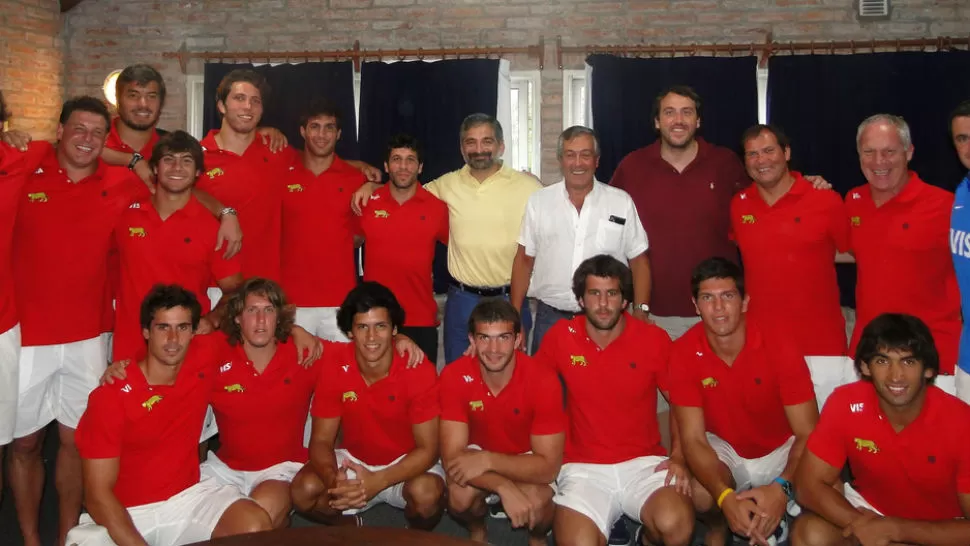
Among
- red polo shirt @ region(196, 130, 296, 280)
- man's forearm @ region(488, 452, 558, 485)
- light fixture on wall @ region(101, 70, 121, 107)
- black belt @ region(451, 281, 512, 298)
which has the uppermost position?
light fixture on wall @ region(101, 70, 121, 107)

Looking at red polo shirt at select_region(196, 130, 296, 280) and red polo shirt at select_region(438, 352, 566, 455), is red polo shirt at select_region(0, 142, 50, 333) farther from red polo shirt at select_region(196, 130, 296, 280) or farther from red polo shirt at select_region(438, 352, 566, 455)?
red polo shirt at select_region(438, 352, 566, 455)

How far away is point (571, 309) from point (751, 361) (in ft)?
3.17

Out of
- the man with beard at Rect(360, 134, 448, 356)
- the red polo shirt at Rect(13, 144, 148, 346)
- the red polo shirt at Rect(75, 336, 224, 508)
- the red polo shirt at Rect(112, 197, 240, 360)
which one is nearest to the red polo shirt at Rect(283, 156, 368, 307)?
the man with beard at Rect(360, 134, 448, 356)

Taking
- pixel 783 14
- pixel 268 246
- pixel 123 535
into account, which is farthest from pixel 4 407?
pixel 783 14

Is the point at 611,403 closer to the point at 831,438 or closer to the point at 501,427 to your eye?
the point at 501,427

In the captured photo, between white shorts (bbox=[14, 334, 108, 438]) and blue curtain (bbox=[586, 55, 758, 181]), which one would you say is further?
blue curtain (bbox=[586, 55, 758, 181])

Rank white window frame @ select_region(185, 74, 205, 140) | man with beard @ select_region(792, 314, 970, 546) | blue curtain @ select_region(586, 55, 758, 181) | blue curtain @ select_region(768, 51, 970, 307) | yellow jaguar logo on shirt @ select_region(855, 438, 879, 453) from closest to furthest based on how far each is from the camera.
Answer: man with beard @ select_region(792, 314, 970, 546) → yellow jaguar logo on shirt @ select_region(855, 438, 879, 453) → blue curtain @ select_region(768, 51, 970, 307) → blue curtain @ select_region(586, 55, 758, 181) → white window frame @ select_region(185, 74, 205, 140)

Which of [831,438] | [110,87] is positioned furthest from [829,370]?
[110,87]

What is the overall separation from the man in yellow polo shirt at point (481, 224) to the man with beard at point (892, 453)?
1794 mm

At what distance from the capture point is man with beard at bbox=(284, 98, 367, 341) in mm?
4141

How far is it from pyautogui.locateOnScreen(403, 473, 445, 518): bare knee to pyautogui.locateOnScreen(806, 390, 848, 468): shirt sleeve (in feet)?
4.75

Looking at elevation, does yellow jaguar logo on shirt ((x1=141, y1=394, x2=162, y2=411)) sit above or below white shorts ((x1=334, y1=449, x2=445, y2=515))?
above

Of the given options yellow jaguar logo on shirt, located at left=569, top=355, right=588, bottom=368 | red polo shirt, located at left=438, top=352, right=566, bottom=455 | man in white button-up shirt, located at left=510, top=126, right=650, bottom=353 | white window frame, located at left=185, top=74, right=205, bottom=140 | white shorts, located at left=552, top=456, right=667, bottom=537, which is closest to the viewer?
white shorts, located at left=552, top=456, right=667, bottom=537

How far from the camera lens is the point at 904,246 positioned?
3.33 m
